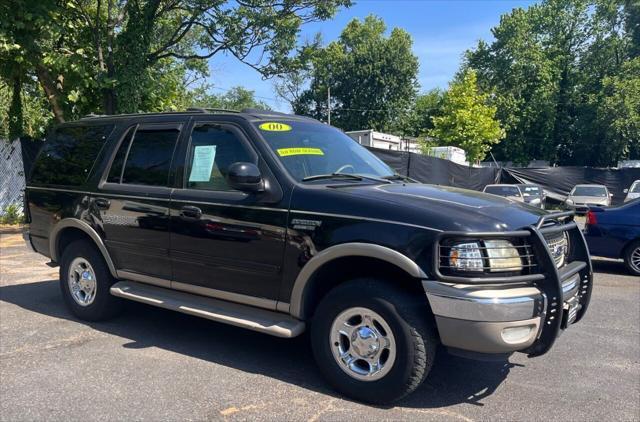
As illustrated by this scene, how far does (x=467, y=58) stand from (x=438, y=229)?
50.9 metres

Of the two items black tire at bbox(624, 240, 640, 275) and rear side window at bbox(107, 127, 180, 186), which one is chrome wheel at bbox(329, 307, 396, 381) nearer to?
rear side window at bbox(107, 127, 180, 186)

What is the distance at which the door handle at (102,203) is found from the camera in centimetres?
512

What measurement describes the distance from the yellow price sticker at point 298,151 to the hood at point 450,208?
610 millimetres

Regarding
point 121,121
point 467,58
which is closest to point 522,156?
point 467,58

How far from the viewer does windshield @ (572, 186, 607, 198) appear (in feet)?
68.4

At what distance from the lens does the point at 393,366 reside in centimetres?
355

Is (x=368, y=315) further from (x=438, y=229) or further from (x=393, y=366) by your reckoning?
(x=438, y=229)

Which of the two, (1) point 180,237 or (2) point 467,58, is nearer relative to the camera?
(1) point 180,237

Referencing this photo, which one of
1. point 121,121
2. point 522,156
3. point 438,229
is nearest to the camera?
point 438,229

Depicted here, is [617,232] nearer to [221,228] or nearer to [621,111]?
[221,228]

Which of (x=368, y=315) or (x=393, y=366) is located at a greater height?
(x=368, y=315)

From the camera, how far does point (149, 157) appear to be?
5.03 meters

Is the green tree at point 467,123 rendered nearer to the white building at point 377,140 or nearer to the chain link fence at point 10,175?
the white building at point 377,140

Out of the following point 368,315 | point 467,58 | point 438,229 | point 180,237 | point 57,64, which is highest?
point 467,58
